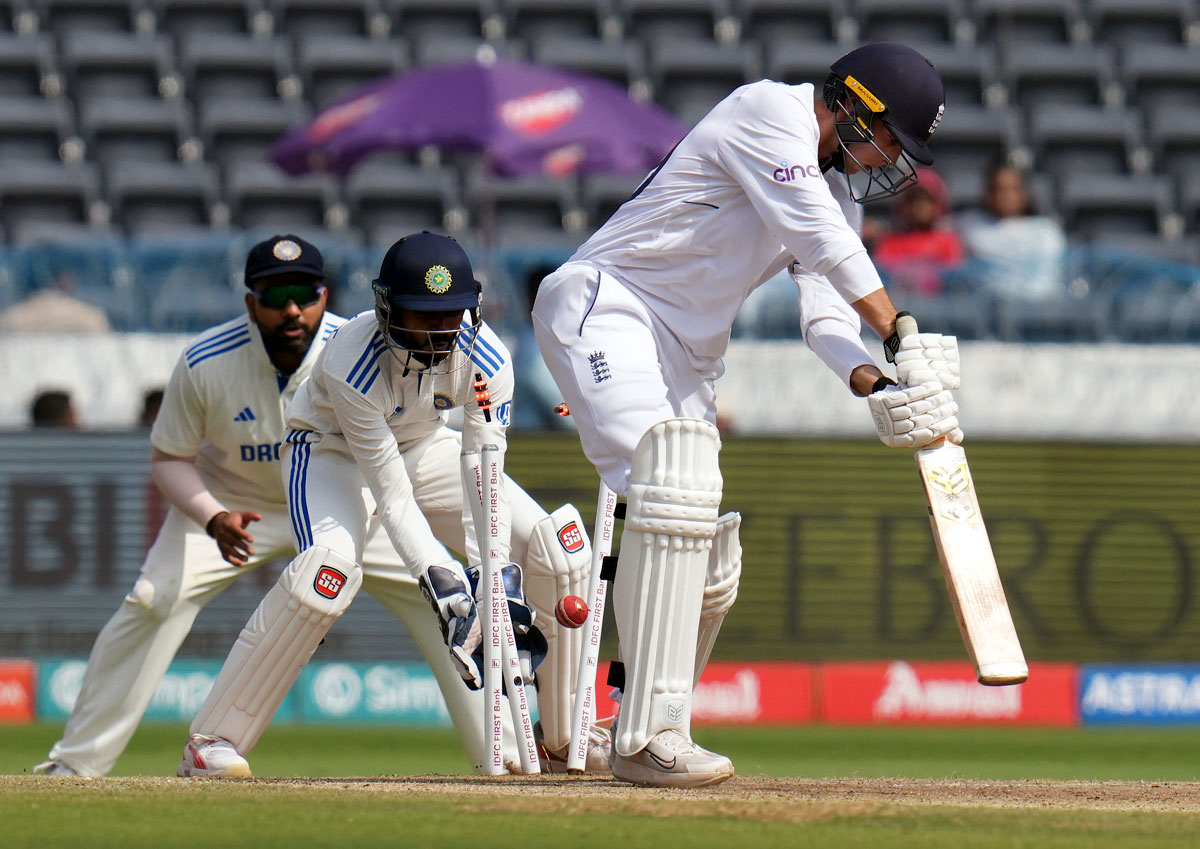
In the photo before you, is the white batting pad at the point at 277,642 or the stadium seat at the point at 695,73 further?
the stadium seat at the point at 695,73

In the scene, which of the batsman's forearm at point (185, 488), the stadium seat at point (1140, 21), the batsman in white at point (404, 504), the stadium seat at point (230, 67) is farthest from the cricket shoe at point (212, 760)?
the stadium seat at point (1140, 21)

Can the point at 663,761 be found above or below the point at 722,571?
below

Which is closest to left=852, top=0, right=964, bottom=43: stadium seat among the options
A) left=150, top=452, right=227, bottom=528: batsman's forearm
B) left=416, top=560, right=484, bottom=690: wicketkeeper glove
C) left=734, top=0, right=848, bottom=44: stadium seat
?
left=734, top=0, right=848, bottom=44: stadium seat

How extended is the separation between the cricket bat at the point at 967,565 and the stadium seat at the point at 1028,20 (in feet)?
33.9

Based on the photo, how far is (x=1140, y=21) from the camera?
1459 cm

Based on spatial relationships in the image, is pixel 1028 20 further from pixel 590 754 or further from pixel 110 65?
pixel 590 754

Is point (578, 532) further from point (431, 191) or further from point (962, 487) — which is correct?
point (431, 191)

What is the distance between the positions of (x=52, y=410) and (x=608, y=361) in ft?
18.4

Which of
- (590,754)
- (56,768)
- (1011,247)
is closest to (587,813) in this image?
(590,754)

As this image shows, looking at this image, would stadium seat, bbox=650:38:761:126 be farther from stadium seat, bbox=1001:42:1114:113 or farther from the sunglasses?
the sunglasses

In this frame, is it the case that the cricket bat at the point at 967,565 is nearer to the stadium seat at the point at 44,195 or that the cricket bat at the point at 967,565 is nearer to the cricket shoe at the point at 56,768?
the cricket shoe at the point at 56,768

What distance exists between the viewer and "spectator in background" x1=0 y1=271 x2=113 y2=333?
9.60 metres

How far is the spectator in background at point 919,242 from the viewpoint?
33.6 feet

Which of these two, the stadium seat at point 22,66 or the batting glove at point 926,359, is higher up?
the stadium seat at point 22,66
